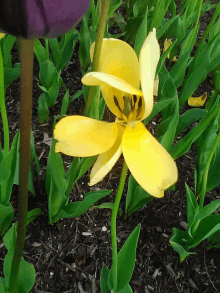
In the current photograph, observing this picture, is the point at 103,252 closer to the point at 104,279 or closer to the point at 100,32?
the point at 104,279

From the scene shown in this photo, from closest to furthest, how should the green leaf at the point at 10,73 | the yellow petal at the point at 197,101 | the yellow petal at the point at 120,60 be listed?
the yellow petal at the point at 120,60, the green leaf at the point at 10,73, the yellow petal at the point at 197,101

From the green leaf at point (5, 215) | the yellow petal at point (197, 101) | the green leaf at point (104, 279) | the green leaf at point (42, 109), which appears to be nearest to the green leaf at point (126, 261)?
the green leaf at point (104, 279)

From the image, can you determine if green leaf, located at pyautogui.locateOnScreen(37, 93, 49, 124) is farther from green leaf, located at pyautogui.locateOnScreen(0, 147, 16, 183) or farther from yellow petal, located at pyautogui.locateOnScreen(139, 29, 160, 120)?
yellow petal, located at pyautogui.locateOnScreen(139, 29, 160, 120)

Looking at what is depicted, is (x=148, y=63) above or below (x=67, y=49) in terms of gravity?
above

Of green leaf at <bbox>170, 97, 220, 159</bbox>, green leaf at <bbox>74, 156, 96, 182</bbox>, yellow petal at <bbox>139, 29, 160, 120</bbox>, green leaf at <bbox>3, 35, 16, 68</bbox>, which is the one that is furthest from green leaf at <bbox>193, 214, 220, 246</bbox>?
green leaf at <bbox>3, 35, 16, 68</bbox>

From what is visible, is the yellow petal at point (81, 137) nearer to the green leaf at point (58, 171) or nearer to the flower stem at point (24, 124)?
the flower stem at point (24, 124)

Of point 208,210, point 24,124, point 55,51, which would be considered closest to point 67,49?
point 55,51

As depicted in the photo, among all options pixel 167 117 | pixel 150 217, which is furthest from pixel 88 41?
pixel 150 217
